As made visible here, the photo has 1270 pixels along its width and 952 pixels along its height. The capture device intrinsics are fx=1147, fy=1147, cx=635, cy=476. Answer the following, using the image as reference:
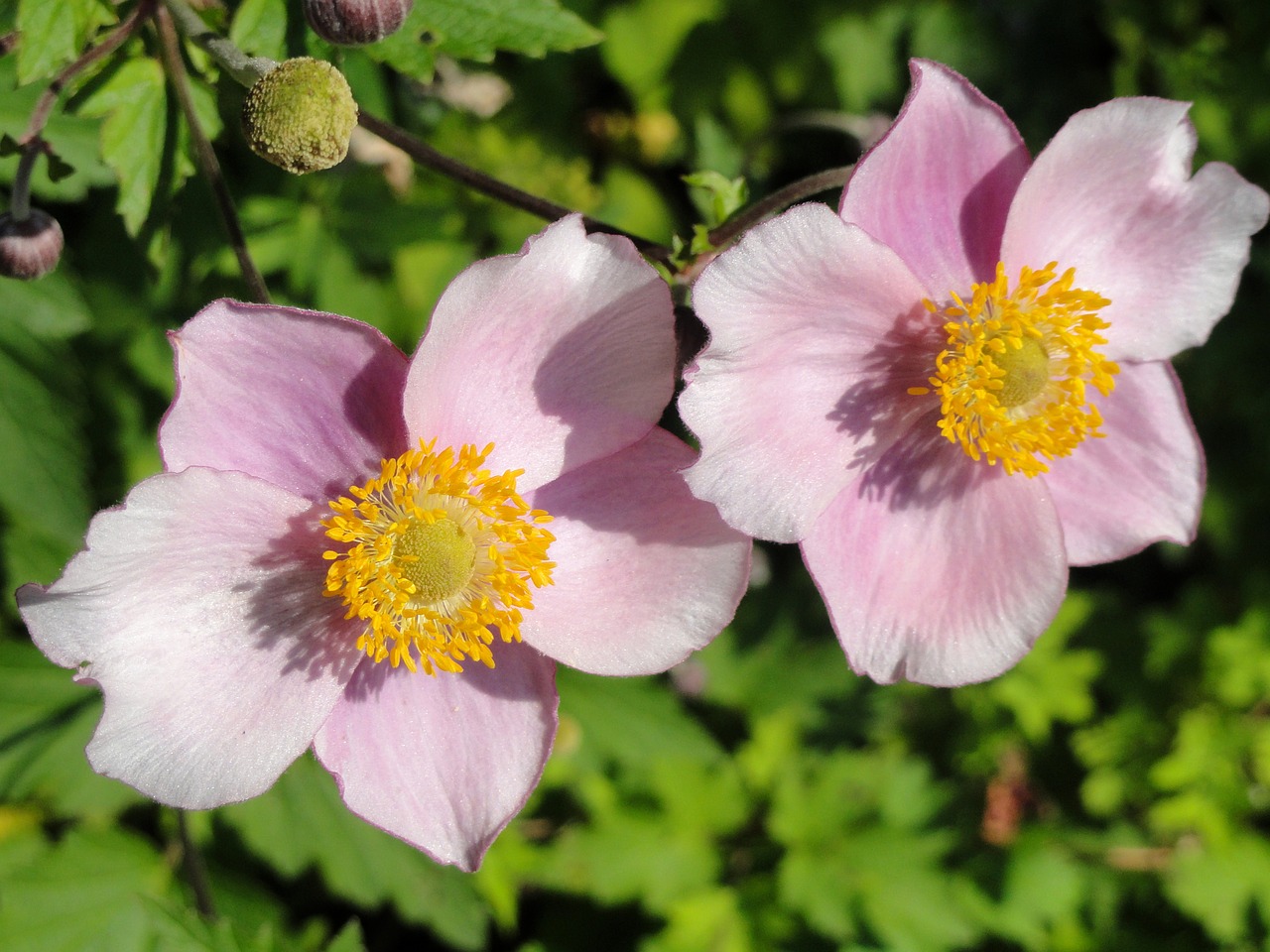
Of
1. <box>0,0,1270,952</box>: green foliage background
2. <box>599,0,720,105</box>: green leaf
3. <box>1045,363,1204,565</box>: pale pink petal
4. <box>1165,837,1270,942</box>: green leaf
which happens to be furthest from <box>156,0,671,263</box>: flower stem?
<box>1165,837,1270,942</box>: green leaf

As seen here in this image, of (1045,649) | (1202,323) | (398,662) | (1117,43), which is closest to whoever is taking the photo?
(398,662)

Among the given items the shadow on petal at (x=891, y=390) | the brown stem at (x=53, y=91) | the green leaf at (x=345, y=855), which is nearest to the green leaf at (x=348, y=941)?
the green leaf at (x=345, y=855)

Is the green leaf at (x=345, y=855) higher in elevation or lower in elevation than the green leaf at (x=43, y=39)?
lower

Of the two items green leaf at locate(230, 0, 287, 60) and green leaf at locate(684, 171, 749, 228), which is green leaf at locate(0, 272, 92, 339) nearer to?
green leaf at locate(230, 0, 287, 60)

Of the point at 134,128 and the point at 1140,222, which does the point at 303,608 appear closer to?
the point at 134,128

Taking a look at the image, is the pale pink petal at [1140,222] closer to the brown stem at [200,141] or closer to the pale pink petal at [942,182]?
the pale pink petal at [942,182]

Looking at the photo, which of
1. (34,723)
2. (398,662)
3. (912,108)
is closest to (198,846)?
(34,723)

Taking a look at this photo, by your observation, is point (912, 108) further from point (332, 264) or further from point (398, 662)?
point (332, 264)
